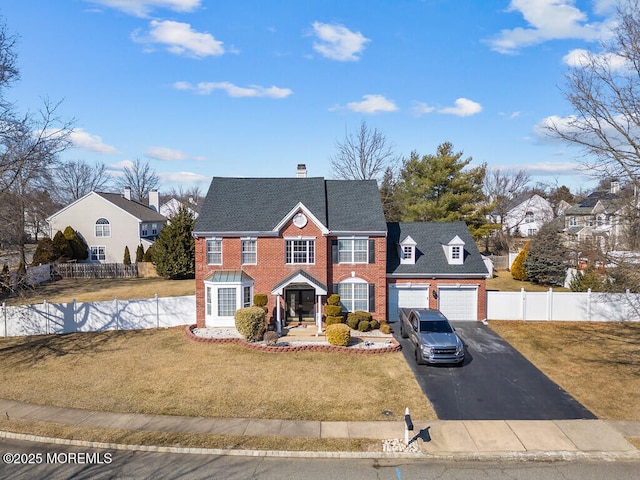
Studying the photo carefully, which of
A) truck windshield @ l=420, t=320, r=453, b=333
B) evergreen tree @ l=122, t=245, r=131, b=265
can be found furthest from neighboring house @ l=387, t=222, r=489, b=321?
evergreen tree @ l=122, t=245, r=131, b=265

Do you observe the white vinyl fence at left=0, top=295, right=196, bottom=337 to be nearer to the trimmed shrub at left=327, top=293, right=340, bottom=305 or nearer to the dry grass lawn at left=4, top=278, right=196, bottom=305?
the dry grass lawn at left=4, top=278, right=196, bottom=305

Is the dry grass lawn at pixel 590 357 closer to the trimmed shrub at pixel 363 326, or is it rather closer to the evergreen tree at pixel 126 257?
the trimmed shrub at pixel 363 326

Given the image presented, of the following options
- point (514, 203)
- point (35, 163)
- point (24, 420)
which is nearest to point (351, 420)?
point (24, 420)

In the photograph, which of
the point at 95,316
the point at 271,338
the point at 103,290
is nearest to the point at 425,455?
the point at 271,338

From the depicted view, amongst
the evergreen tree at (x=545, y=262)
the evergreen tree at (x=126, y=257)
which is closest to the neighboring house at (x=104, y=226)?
the evergreen tree at (x=126, y=257)

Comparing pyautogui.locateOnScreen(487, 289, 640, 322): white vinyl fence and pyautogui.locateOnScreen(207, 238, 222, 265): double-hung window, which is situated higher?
pyautogui.locateOnScreen(207, 238, 222, 265): double-hung window

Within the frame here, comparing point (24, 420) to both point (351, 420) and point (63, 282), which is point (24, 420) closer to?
point (351, 420)
